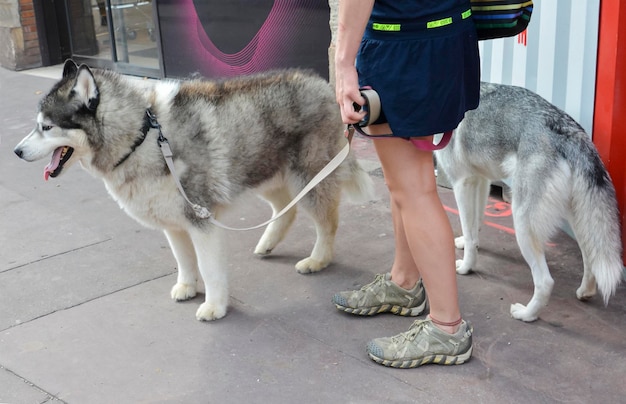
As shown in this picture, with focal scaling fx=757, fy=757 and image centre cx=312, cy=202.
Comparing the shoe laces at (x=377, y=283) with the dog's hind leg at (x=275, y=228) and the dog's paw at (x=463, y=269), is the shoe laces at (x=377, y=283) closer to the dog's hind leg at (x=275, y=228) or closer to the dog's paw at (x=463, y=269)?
the dog's paw at (x=463, y=269)

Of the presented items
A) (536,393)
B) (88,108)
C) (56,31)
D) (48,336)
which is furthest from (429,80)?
(56,31)

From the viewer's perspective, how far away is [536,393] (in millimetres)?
3213

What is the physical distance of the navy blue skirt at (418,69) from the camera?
3055 millimetres

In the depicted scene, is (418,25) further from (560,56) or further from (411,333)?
(560,56)

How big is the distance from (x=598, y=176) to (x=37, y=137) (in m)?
2.80

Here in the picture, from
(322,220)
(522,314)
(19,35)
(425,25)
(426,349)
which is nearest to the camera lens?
(425,25)

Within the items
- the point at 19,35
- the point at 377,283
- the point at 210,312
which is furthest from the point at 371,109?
the point at 19,35

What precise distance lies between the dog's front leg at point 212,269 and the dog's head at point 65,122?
0.75 meters

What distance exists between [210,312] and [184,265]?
0.39 m

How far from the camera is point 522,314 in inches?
150

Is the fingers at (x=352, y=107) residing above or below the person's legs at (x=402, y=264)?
above

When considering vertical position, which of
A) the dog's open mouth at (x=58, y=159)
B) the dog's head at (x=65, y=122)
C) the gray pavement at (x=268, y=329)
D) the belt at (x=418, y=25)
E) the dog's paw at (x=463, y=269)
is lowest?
the gray pavement at (x=268, y=329)

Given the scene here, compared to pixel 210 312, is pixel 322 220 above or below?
above

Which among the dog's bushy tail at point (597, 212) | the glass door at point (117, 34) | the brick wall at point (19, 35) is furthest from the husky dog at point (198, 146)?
the brick wall at point (19, 35)
